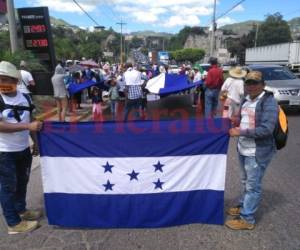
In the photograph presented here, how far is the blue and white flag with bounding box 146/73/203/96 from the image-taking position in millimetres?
13648

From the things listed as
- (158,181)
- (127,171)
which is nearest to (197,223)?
(158,181)

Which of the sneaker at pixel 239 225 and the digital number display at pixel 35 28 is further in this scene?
the digital number display at pixel 35 28

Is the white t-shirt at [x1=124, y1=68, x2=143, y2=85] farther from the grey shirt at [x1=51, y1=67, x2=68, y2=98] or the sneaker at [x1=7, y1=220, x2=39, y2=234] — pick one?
the sneaker at [x1=7, y1=220, x2=39, y2=234]

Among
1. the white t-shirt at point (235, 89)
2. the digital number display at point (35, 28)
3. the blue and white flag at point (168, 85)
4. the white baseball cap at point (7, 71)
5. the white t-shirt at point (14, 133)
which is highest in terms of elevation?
the digital number display at point (35, 28)

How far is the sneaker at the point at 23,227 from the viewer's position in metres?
4.32

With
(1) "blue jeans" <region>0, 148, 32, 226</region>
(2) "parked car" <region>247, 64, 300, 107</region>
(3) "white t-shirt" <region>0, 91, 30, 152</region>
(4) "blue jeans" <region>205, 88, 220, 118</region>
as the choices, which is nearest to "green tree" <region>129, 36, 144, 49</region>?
(2) "parked car" <region>247, 64, 300, 107</region>

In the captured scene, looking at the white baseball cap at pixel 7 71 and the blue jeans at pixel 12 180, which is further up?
the white baseball cap at pixel 7 71

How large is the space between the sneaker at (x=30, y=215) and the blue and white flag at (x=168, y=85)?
9.28 metres

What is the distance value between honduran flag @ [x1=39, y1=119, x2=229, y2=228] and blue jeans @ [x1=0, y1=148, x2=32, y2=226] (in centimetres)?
26

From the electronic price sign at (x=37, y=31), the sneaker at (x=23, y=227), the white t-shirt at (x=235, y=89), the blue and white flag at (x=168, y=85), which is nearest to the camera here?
the sneaker at (x=23, y=227)

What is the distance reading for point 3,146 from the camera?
407cm

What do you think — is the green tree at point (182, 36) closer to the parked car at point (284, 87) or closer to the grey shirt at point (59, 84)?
the parked car at point (284, 87)

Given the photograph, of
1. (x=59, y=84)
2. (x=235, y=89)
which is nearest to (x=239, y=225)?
(x=235, y=89)

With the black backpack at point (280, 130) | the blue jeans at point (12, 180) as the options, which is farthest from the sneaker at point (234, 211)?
the blue jeans at point (12, 180)
